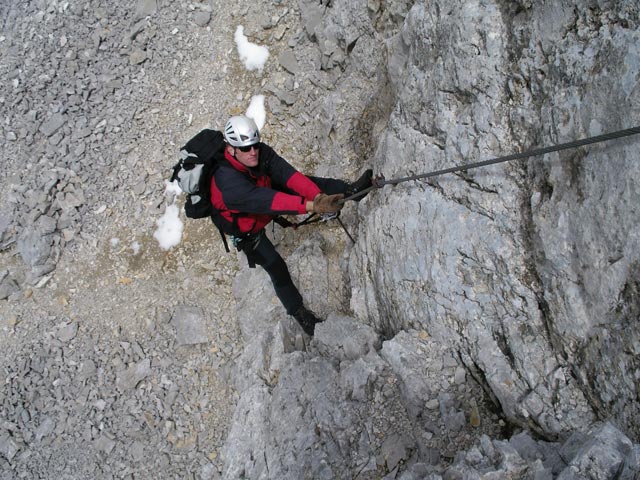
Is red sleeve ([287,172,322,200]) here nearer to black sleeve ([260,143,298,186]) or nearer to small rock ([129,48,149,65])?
black sleeve ([260,143,298,186])

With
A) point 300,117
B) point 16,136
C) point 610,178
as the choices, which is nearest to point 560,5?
point 610,178

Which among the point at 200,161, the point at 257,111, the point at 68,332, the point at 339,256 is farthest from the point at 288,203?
the point at 68,332

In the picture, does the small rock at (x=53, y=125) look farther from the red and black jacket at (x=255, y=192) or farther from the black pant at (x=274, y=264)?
the black pant at (x=274, y=264)

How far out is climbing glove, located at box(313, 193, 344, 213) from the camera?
607 cm

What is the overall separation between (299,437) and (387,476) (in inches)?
45.1

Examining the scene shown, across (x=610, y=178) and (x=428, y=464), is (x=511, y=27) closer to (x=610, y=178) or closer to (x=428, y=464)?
(x=610, y=178)

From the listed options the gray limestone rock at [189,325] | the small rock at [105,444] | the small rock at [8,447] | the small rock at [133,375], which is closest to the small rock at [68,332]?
the small rock at [133,375]

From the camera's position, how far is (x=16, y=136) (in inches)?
467

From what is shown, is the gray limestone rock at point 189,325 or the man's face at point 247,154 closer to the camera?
the man's face at point 247,154

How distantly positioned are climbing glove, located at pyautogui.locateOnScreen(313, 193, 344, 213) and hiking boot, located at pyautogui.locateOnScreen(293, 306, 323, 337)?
88.2 inches

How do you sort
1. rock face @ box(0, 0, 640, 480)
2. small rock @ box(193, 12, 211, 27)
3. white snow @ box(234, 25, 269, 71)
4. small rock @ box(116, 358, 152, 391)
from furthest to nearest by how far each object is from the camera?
small rock @ box(193, 12, 211, 27), white snow @ box(234, 25, 269, 71), small rock @ box(116, 358, 152, 391), rock face @ box(0, 0, 640, 480)

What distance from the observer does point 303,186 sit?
6777 millimetres

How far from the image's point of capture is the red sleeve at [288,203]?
20.1 ft

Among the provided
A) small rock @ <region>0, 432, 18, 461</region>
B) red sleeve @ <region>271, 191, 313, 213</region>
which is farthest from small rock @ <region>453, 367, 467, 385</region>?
small rock @ <region>0, 432, 18, 461</region>
